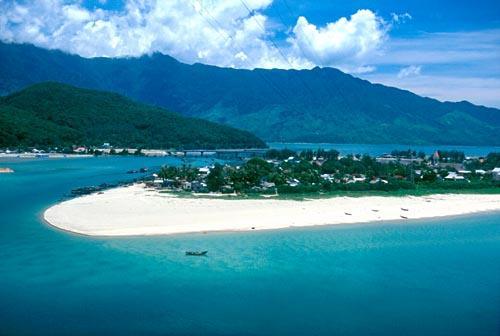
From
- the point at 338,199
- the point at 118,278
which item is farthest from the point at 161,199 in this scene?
the point at 118,278

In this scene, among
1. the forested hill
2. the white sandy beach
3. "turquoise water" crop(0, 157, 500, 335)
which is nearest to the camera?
"turquoise water" crop(0, 157, 500, 335)

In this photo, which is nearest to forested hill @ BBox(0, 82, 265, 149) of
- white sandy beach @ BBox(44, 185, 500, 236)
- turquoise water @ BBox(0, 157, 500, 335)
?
white sandy beach @ BBox(44, 185, 500, 236)

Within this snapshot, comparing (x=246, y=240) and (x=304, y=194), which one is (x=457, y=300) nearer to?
(x=246, y=240)

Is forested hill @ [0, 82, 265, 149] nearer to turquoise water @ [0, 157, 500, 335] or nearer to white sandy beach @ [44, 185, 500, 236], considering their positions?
white sandy beach @ [44, 185, 500, 236]

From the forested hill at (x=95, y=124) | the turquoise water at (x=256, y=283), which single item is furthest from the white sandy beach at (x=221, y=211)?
the forested hill at (x=95, y=124)

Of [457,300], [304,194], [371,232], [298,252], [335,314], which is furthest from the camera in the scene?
[304,194]

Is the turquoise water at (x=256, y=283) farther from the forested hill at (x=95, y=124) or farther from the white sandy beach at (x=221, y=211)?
the forested hill at (x=95, y=124)
